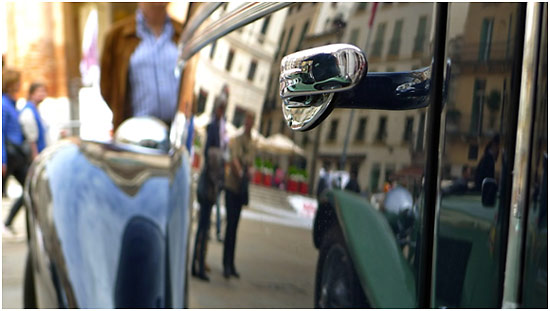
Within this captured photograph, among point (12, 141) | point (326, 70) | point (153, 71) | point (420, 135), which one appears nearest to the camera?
point (326, 70)

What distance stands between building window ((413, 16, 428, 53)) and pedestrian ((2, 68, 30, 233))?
404 cm

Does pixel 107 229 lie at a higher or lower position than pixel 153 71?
lower

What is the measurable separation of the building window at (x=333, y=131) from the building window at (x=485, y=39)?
260 mm

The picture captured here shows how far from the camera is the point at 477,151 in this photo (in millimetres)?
809

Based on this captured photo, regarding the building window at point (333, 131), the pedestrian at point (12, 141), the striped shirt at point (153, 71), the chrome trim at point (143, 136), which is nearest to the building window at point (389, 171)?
the building window at point (333, 131)

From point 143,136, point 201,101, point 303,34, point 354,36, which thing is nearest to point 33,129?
point 143,136

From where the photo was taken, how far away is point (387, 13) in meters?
0.93

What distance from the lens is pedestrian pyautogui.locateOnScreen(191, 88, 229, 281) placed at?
50.9 inches

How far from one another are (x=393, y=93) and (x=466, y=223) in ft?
0.69

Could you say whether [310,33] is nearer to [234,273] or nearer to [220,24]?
[220,24]

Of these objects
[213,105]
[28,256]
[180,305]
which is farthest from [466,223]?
[28,256]

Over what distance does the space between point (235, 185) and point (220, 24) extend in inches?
14.1

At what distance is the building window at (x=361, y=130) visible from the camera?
934 mm

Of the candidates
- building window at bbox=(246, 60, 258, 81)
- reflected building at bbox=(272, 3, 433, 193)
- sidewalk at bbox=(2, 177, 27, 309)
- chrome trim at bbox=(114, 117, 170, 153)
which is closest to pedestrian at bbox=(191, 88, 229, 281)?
building window at bbox=(246, 60, 258, 81)
